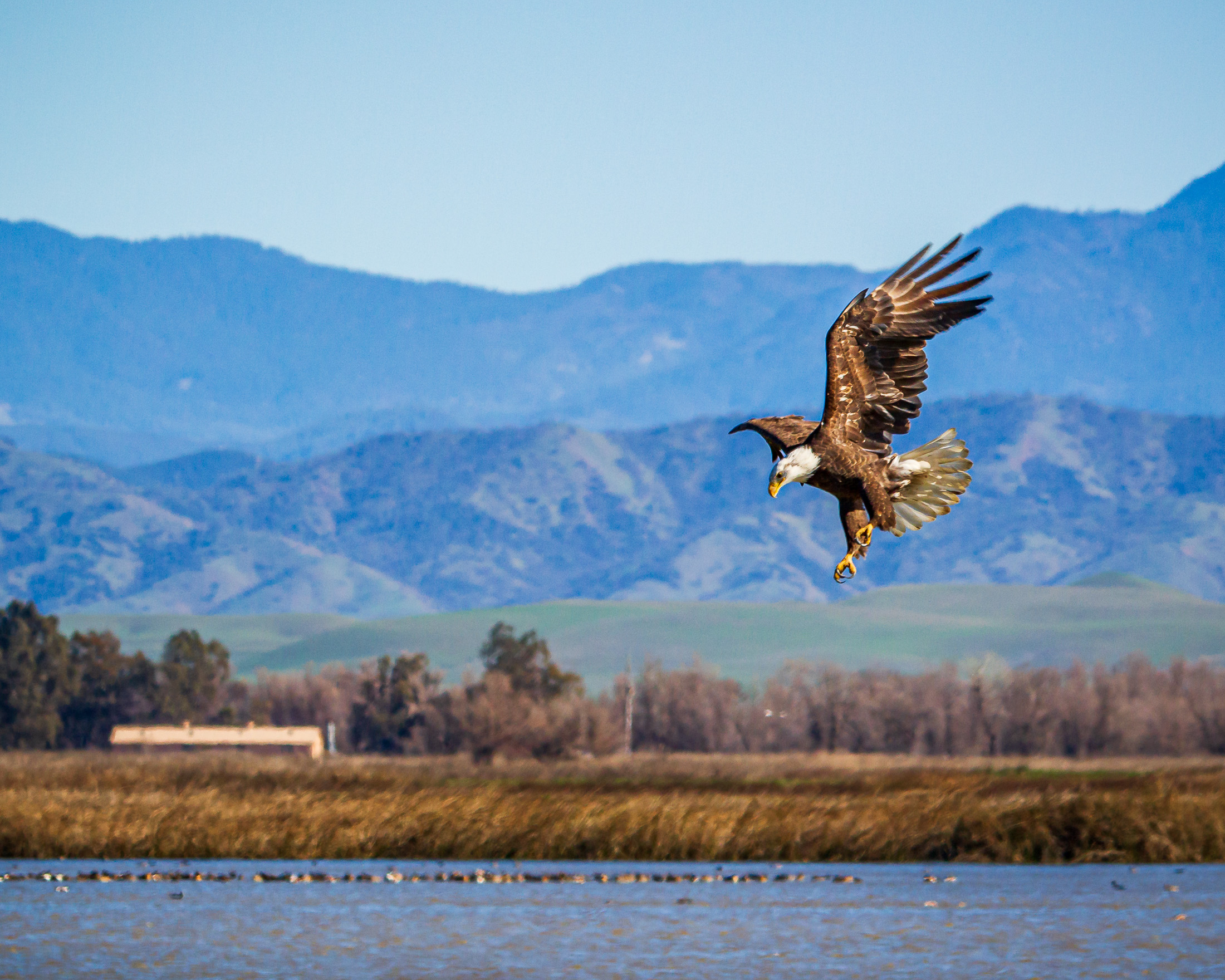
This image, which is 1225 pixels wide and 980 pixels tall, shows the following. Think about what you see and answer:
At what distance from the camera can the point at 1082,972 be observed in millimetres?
31656

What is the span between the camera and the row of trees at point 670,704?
368 ft

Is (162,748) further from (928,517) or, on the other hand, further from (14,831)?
(928,517)

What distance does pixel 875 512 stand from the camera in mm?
11516

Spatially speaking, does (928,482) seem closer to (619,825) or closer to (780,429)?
(780,429)

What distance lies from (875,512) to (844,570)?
0.39 meters

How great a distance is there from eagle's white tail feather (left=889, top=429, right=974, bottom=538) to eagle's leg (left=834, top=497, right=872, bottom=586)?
383mm

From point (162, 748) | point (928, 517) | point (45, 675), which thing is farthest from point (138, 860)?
point (45, 675)

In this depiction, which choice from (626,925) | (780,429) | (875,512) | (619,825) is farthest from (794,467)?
(619,825)

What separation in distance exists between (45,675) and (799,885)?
7889cm

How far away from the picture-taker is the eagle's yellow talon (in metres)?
11.3

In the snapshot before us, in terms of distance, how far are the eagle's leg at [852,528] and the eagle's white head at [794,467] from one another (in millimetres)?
341

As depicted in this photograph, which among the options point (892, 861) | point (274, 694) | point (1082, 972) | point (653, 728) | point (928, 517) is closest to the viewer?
point (928, 517)

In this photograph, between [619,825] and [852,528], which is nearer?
[852,528]

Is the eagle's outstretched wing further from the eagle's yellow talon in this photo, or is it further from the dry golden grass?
the dry golden grass
